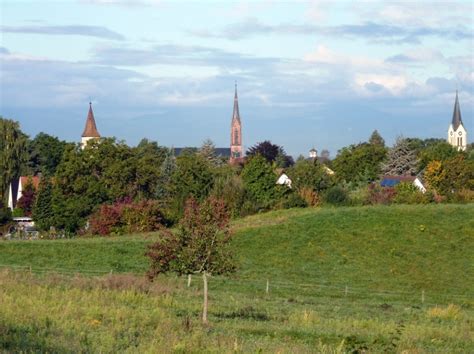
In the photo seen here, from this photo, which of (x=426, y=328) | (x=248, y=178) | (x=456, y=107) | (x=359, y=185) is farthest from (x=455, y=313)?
(x=456, y=107)

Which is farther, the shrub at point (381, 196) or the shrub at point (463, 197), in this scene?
the shrub at point (381, 196)

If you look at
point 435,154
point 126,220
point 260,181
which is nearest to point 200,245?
point 126,220

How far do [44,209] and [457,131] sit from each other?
135619 mm

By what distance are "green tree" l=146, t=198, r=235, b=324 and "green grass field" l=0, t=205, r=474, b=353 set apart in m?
1.26

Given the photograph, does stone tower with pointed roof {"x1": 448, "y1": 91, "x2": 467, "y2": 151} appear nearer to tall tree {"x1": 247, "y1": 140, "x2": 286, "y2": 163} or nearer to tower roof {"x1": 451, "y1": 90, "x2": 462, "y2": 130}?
tower roof {"x1": 451, "y1": 90, "x2": 462, "y2": 130}

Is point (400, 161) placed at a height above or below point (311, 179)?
above

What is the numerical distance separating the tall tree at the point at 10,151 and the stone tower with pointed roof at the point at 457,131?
371 feet

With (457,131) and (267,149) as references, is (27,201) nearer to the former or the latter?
(267,149)

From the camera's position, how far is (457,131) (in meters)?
195

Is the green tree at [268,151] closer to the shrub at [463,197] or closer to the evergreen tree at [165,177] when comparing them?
the evergreen tree at [165,177]

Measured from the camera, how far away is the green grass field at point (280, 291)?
16844 mm

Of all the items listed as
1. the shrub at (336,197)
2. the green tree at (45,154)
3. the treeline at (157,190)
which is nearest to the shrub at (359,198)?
the treeline at (157,190)

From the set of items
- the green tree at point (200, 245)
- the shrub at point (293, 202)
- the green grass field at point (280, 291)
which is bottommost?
the green grass field at point (280, 291)

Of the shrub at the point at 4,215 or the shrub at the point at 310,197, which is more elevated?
the shrub at the point at 310,197
